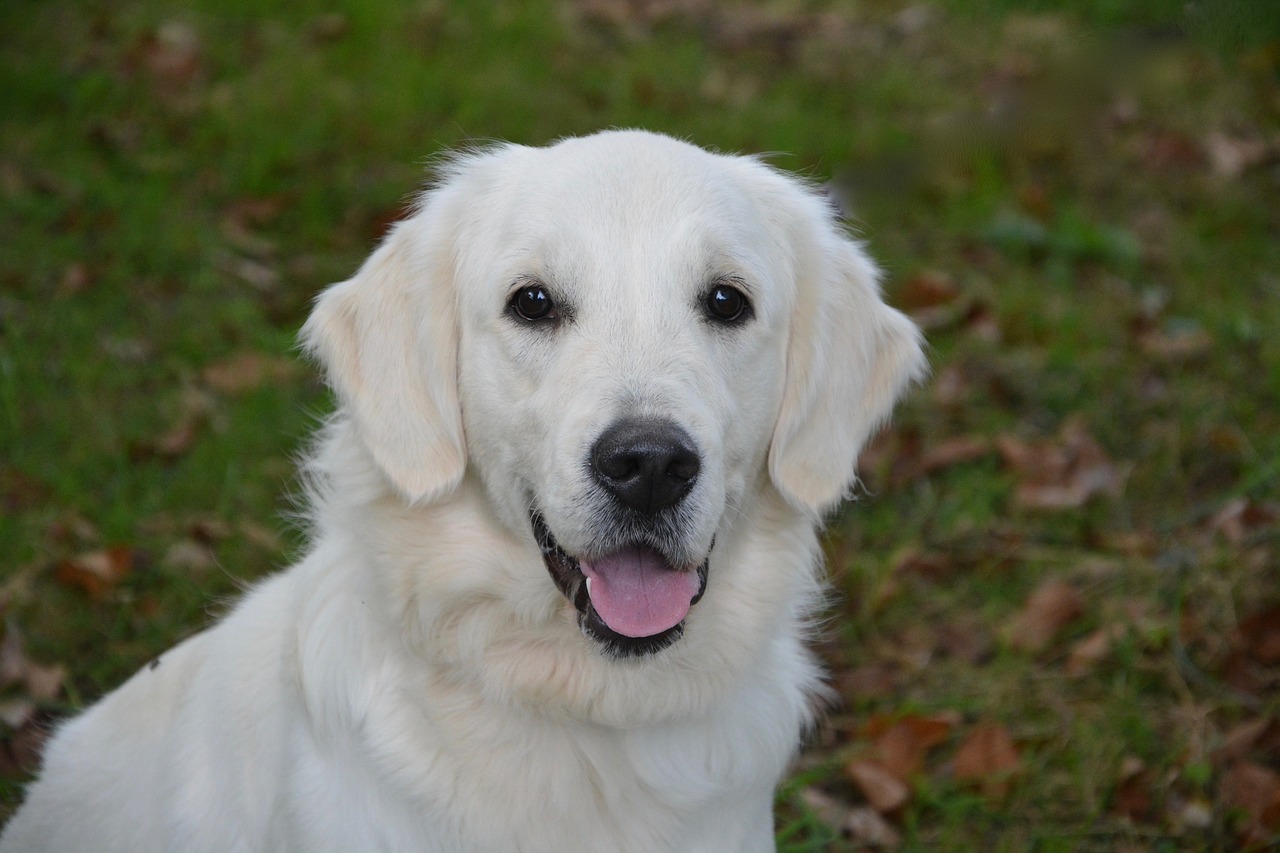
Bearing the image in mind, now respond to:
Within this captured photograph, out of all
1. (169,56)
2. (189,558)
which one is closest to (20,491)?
(189,558)

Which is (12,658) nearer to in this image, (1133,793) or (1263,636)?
(1133,793)

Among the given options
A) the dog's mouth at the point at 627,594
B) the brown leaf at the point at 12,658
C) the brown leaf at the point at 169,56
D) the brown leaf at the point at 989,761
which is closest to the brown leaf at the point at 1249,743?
the brown leaf at the point at 989,761

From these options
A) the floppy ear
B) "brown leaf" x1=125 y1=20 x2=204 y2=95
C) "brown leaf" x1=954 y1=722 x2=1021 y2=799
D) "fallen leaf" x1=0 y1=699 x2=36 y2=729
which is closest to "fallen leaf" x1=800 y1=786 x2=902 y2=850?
"brown leaf" x1=954 y1=722 x2=1021 y2=799

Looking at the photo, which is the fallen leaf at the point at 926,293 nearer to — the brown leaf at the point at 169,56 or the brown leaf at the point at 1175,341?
the brown leaf at the point at 1175,341

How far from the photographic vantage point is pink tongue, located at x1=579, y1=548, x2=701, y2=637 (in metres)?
2.64

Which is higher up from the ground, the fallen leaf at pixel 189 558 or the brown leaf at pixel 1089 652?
the brown leaf at pixel 1089 652

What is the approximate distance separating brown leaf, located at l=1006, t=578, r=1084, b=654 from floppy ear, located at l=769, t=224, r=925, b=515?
1550 mm

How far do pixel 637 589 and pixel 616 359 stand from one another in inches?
18.9

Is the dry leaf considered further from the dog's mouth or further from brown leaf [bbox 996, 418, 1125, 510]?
the dog's mouth

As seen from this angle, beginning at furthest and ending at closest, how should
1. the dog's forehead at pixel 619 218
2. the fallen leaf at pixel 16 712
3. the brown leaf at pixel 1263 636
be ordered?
the brown leaf at pixel 1263 636
the fallen leaf at pixel 16 712
the dog's forehead at pixel 619 218

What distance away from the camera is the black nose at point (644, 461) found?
8.08 feet

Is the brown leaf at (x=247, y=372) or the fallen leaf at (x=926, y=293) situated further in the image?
the fallen leaf at (x=926, y=293)

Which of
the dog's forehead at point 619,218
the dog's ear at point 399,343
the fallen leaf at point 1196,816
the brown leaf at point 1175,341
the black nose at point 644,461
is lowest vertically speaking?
the fallen leaf at point 1196,816

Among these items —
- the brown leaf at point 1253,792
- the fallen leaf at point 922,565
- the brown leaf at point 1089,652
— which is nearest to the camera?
the brown leaf at point 1253,792
